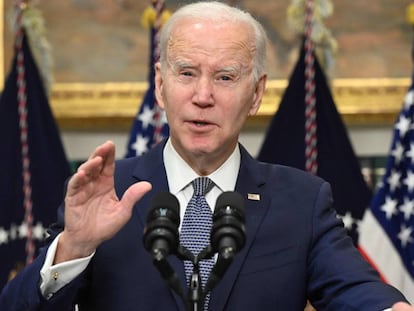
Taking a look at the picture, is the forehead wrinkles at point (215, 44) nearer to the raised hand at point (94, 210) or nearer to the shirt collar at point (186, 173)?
the shirt collar at point (186, 173)

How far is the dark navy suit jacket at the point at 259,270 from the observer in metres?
2.28

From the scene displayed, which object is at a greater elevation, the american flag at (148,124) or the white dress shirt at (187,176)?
the white dress shirt at (187,176)

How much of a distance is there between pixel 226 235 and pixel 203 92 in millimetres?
624

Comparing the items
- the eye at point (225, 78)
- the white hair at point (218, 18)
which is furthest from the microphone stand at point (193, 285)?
the white hair at point (218, 18)

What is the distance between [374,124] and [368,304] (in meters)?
3.63

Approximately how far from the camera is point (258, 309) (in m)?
2.34

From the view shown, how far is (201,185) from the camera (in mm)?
2486

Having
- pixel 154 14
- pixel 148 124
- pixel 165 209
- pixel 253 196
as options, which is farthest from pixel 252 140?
pixel 165 209

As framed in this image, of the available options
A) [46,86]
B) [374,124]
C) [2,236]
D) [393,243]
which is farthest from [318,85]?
[2,236]

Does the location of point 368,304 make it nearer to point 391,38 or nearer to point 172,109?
point 172,109

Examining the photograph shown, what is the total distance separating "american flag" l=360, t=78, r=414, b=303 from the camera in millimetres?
5070

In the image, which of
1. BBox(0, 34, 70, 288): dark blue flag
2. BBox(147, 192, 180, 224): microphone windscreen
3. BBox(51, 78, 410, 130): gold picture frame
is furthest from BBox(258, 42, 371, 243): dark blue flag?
BBox(147, 192, 180, 224): microphone windscreen

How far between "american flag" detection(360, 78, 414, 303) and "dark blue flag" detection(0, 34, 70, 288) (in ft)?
6.32

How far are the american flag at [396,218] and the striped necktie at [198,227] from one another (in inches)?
111
